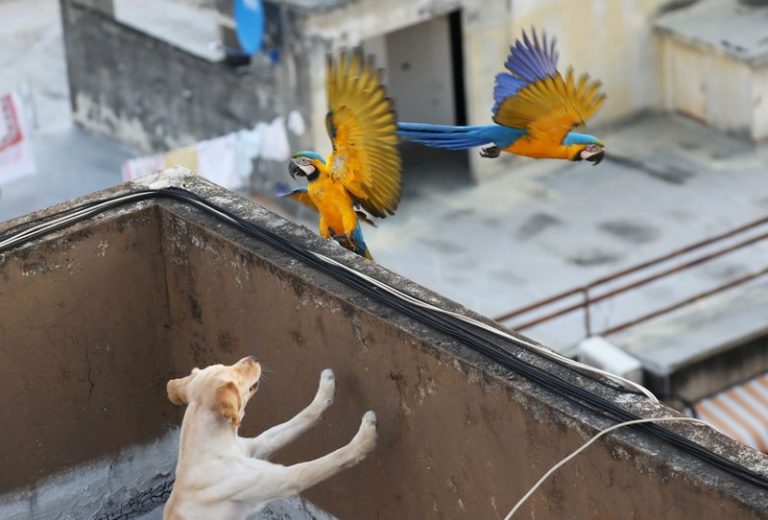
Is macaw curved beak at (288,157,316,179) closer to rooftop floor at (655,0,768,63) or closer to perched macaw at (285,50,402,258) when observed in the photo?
perched macaw at (285,50,402,258)

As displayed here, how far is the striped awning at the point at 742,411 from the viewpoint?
1551 cm

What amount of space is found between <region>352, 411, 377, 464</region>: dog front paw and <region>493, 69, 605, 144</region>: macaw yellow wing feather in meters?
1.90

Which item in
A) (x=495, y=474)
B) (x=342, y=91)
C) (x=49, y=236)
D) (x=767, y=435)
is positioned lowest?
(x=767, y=435)

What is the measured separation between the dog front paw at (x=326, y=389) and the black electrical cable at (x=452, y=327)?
457 millimetres

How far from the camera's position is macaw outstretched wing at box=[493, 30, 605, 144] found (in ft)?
28.2

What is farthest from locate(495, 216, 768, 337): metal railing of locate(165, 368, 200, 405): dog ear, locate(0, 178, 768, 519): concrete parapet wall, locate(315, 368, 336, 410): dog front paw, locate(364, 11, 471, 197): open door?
locate(165, 368, 200, 405): dog ear

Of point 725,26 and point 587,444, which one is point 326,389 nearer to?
point 587,444

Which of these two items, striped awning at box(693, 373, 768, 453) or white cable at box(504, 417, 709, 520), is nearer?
white cable at box(504, 417, 709, 520)

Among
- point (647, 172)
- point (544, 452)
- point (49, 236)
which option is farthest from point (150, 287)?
point (647, 172)

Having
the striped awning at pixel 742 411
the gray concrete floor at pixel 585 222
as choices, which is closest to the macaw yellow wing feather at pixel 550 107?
the striped awning at pixel 742 411

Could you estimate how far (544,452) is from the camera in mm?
6918

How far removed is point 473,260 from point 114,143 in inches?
262

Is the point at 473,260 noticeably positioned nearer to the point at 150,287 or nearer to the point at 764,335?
the point at 764,335

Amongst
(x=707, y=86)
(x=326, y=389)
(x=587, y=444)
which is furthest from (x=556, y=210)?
(x=587, y=444)
